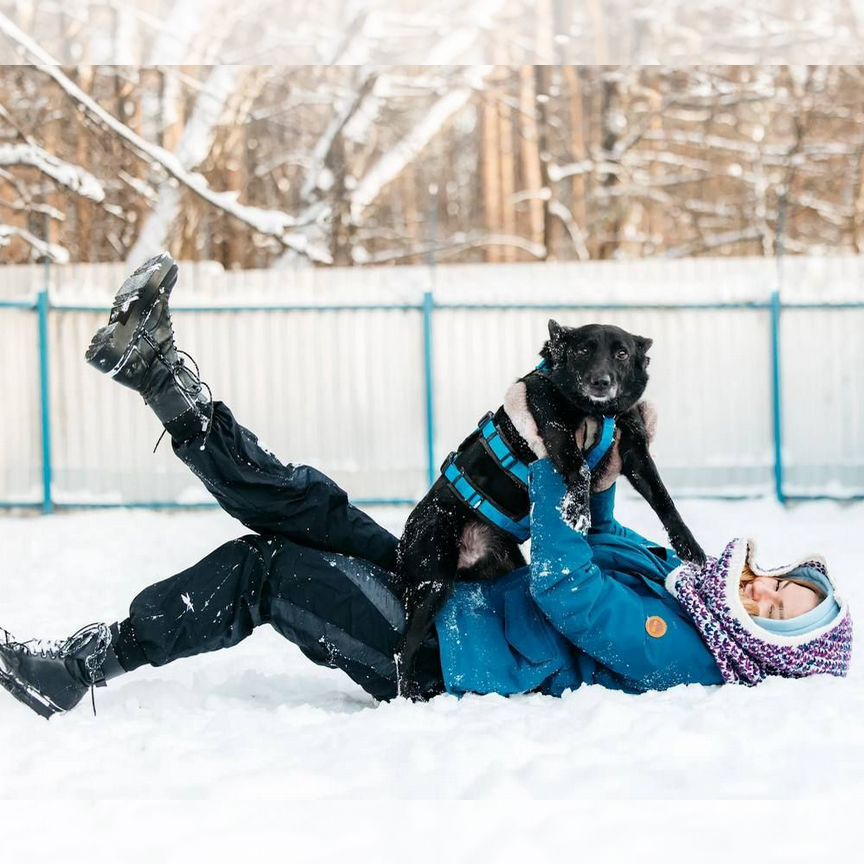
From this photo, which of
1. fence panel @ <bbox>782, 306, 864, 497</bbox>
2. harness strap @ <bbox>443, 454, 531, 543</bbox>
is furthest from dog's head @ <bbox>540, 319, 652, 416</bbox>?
fence panel @ <bbox>782, 306, 864, 497</bbox>

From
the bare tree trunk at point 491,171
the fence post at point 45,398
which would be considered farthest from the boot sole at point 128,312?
the bare tree trunk at point 491,171

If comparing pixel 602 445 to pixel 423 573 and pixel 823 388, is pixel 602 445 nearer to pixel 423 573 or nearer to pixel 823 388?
pixel 423 573

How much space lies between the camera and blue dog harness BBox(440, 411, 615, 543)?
2689mm

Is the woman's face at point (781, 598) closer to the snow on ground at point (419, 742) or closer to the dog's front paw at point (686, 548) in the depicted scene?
the snow on ground at point (419, 742)

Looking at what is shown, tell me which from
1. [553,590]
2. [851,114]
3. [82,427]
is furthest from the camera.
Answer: [851,114]

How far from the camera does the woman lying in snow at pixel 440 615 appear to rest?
230cm

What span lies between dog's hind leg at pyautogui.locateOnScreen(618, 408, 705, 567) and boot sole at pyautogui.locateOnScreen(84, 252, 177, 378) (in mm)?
1284

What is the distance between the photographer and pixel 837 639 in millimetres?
2385

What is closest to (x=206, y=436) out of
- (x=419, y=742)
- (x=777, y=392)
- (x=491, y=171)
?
(x=419, y=742)

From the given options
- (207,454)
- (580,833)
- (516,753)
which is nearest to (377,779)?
(516,753)

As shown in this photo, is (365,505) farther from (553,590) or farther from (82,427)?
(553,590)

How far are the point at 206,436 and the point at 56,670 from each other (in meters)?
0.61

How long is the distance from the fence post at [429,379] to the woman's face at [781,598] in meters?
4.45

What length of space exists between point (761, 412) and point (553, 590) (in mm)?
5166
